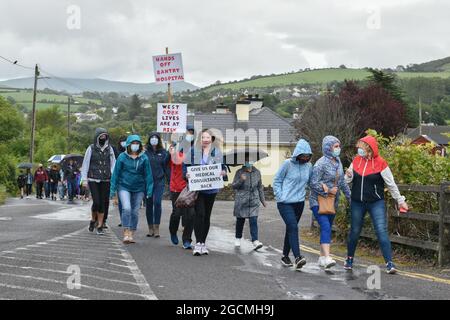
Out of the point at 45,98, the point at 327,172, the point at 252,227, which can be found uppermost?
the point at 45,98

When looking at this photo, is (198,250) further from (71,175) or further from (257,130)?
(257,130)

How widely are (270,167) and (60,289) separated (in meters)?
53.0

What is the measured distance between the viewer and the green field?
405 ft

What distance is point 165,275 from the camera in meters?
8.49

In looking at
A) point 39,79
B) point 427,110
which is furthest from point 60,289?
point 427,110

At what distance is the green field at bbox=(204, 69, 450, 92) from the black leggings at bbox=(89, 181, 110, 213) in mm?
109708

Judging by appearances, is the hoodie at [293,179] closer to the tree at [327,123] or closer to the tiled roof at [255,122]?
the tree at [327,123]

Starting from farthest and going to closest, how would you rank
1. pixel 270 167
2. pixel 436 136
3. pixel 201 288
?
pixel 436 136 < pixel 270 167 < pixel 201 288

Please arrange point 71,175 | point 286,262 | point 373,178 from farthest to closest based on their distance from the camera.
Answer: point 71,175 < point 286,262 < point 373,178

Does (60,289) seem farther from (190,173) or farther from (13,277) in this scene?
(190,173)

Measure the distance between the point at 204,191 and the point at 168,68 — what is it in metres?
6.38

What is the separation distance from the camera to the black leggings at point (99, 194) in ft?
42.8

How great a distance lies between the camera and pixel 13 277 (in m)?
7.99

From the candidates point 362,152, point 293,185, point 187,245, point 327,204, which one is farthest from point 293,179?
point 187,245
